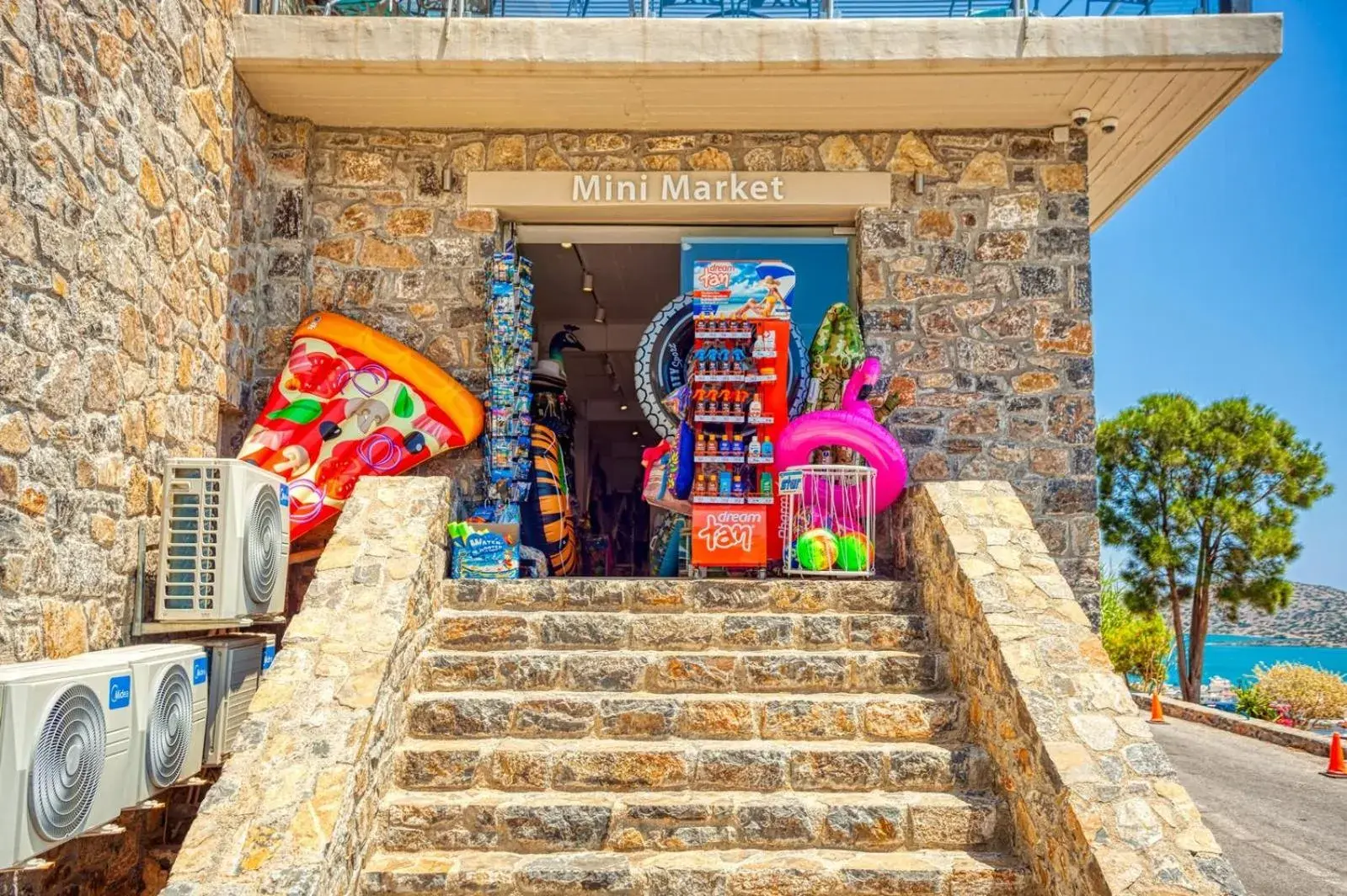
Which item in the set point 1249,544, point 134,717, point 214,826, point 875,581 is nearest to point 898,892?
point 875,581

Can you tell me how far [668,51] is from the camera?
635 centimetres

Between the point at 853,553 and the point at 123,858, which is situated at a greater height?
the point at 853,553

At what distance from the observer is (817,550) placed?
5.94m

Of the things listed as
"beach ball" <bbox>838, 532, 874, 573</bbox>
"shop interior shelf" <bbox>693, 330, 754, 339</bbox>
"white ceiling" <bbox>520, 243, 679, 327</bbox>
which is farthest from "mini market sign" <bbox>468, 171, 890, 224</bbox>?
"beach ball" <bbox>838, 532, 874, 573</bbox>

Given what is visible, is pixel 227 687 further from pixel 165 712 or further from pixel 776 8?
pixel 776 8

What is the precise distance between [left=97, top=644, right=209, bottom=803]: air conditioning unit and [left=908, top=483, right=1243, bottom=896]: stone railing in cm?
325

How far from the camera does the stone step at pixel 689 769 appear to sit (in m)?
4.45

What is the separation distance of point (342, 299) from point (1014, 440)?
14.6ft

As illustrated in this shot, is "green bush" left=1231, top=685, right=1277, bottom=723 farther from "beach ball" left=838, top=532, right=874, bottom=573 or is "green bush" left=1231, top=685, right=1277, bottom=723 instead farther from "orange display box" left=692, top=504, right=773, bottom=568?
"orange display box" left=692, top=504, right=773, bottom=568

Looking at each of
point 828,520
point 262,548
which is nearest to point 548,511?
point 828,520

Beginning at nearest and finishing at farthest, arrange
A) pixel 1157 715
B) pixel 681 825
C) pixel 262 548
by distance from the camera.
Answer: pixel 681 825, pixel 262 548, pixel 1157 715

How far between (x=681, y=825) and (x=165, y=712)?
2024 mm

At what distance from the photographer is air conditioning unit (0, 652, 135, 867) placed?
3.19 meters

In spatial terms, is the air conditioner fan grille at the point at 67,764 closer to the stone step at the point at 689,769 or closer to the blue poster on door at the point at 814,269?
the stone step at the point at 689,769
